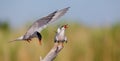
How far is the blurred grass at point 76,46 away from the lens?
7.74 ft

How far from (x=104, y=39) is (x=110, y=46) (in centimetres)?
5

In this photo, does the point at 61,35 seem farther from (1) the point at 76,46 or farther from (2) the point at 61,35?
(1) the point at 76,46

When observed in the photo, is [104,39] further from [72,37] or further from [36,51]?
[36,51]

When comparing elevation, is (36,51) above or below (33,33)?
below

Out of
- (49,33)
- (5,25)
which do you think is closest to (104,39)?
(49,33)

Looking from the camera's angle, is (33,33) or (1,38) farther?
(1,38)

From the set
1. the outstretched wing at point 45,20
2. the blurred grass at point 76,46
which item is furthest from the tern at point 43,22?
the blurred grass at point 76,46

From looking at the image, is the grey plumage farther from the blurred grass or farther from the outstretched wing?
the blurred grass

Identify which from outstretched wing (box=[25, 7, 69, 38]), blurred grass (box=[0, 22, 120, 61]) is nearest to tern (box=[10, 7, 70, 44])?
outstretched wing (box=[25, 7, 69, 38])

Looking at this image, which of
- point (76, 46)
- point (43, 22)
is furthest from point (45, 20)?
point (76, 46)

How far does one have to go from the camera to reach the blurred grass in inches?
92.9

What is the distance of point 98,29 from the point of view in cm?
246

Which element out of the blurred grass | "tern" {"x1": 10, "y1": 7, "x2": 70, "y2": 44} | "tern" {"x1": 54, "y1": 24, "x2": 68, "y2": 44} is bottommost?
the blurred grass

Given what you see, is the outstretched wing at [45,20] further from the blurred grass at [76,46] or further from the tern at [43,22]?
the blurred grass at [76,46]
